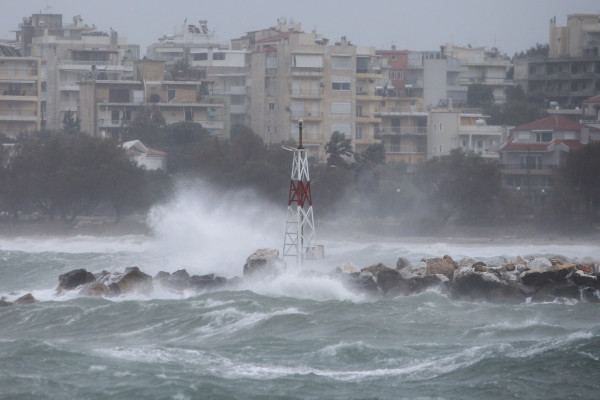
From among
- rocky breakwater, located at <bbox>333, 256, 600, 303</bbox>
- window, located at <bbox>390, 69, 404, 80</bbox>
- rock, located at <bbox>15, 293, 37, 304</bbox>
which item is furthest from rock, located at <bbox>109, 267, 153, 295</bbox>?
window, located at <bbox>390, 69, 404, 80</bbox>

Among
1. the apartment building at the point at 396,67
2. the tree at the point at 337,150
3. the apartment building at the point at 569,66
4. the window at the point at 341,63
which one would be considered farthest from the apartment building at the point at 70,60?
the apartment building at the point at 569,66

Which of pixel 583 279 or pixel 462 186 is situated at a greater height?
pixel 462 186

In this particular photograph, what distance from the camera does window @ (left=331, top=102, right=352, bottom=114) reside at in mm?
70125

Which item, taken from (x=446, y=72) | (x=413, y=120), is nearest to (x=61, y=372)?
(x=413, y=120)

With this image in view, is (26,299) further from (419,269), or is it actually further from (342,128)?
(342,128)

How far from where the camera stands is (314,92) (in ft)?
230

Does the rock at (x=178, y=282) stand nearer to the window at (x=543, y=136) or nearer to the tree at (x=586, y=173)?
the tree at (x=586, y=173)

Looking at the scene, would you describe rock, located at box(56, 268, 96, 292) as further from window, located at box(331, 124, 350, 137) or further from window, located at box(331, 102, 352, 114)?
window, located at box(331, 102, 352, 114)

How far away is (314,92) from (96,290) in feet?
140

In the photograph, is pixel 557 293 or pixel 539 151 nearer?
pixel 557 293

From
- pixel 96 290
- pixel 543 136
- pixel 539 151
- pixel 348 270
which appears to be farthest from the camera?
pixel 543 136

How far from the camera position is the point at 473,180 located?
178 ft

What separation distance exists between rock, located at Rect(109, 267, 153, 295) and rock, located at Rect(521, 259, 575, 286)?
9.22 meters

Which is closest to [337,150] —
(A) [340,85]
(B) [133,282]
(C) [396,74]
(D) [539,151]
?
(D) [539,151]
